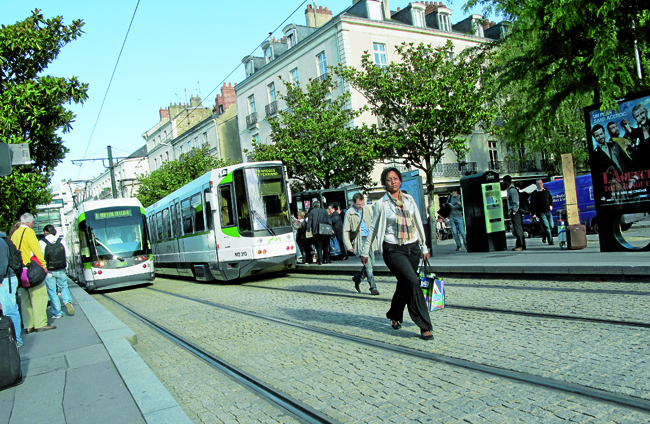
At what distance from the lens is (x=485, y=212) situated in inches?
559

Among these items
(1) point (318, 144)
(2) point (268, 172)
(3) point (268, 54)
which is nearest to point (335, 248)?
(2) point (268, 172)

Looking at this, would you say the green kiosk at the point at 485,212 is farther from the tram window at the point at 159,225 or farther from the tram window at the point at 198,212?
the tram window at the point at 159,225

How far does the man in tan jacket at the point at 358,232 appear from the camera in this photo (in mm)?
9539

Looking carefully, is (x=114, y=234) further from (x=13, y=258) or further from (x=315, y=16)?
(x=315, y=16)

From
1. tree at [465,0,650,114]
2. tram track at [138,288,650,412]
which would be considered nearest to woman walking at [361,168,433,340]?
tram track at [138,288,650,412]

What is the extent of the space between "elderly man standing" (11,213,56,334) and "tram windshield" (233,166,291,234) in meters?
5.66

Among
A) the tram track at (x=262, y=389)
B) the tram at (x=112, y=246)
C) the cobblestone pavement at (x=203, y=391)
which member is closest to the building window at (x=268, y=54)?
the tram at (x=112, y=246)

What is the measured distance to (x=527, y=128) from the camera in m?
10.7

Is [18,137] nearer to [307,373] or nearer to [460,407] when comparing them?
[307,373]

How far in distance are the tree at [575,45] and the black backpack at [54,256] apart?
30.4 ft

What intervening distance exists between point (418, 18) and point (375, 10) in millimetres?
3822

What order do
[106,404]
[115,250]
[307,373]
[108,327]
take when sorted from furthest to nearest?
A: [115,250], [108,327], [307,373], [106,404]

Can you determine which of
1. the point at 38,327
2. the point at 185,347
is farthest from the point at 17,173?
the point at 185,347

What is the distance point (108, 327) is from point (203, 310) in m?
2.07
